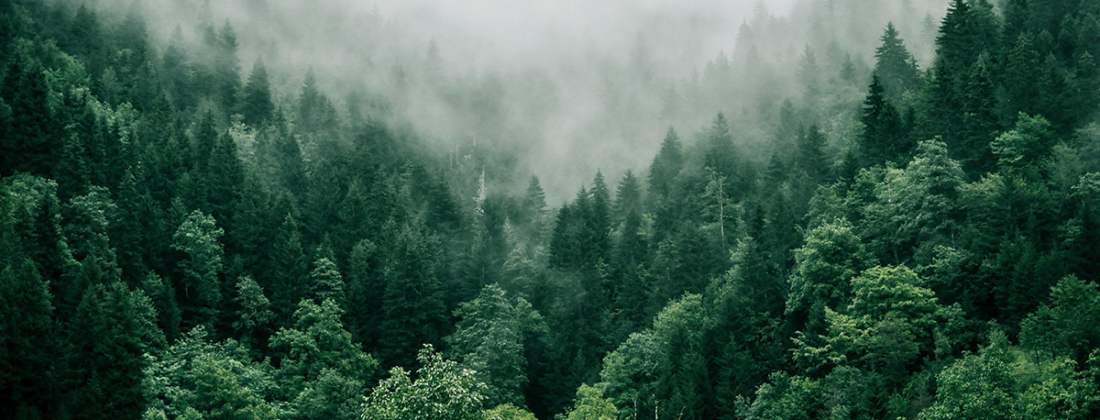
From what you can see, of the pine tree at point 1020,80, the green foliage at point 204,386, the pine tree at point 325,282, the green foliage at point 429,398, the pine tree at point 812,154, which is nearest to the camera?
the green foliage at point 429,398

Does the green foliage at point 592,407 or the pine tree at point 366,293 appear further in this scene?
the pine tree at point 366,293

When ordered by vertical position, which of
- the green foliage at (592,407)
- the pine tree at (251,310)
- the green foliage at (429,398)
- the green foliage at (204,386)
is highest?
the pine tree at (251,310)

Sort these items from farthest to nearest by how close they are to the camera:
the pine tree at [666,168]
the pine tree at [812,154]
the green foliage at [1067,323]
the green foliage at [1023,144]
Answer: the pine tree at [666,168] → the pine tree at [812,154] → the green foliage at [1023,144] → the green foliage at [1067,323]

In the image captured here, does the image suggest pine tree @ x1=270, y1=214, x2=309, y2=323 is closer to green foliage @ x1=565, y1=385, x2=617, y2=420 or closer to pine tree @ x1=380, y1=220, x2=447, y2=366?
pine tree @ x1=380, y1=220, x2=447, y2=366

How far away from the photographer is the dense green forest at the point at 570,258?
67500mm

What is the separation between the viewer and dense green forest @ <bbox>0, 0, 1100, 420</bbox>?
221ft

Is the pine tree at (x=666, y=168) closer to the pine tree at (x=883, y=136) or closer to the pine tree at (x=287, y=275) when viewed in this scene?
the pine tree at (x=883, y=136)

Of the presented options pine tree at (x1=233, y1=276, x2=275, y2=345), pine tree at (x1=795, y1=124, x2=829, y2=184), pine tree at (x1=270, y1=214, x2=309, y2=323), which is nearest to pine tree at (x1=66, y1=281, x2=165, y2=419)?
pine tree at (x1=233, y1=276, x2=275, y2=345)

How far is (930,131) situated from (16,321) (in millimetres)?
77858

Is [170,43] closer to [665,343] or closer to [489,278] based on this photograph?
[489,278]

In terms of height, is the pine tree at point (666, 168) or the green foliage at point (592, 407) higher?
the pine tree at point (666, 168)

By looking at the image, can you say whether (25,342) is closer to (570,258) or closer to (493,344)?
(493,344)

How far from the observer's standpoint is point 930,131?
90750 mm

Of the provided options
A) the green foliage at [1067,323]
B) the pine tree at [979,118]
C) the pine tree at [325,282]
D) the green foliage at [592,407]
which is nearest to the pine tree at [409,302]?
the pine tree at [325,282]
